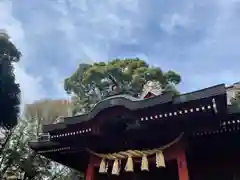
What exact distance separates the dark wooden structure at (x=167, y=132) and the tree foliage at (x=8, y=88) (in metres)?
1.13

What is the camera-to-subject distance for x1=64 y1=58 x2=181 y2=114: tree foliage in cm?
1441

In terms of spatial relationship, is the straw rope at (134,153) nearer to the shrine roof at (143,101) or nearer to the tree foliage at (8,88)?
the shrine roof at (143,101)

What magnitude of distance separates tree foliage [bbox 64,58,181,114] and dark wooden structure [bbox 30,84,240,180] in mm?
7595

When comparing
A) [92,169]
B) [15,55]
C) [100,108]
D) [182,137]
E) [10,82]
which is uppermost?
[15,55]

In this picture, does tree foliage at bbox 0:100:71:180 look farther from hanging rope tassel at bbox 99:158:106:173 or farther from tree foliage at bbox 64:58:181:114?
hanging rope tassel at bbox 99:158:106:173

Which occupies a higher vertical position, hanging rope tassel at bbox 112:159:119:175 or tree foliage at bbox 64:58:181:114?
tree foliage at bbox 64:58:181:114

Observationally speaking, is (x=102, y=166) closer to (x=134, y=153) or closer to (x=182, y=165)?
(x=134, y=153)

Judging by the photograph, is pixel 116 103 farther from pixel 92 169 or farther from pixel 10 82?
pixel 10 82

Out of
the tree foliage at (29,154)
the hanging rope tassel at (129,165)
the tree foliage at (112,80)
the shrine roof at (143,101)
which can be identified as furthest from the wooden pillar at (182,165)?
the tree foliage at (112,80)

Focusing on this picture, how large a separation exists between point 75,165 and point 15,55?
10.6 feet

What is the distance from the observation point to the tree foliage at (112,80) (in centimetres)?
1441

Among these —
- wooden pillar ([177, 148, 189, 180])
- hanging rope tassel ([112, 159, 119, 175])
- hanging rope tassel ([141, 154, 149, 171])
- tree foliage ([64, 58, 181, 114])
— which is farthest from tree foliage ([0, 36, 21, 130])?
tree foliage ([64, 58, 181, 114])

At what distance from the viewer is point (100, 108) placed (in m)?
5.79

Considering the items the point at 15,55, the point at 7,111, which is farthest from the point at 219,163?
the point at 15,55
